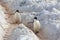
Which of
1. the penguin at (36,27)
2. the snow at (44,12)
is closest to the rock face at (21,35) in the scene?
the penguin at (36,27)

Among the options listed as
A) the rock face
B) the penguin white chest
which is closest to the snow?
the penguin white chest

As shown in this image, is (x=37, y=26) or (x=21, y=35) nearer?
(x=21, y=35)

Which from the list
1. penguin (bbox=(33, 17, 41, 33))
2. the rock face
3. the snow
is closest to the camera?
the rock face

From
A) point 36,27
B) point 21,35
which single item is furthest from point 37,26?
point 21,35

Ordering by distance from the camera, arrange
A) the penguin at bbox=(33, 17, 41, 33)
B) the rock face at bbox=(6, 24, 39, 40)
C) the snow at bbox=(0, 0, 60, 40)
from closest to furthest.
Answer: the rock face at bbox=(6, 24, 39, 40)
the snow at bbox=(0, 0, 60, 40)
the penguin at bbox=(33, 17, 41, 33)

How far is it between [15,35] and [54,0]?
5787mm

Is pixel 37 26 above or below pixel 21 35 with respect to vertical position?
below

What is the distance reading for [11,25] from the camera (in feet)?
35.5

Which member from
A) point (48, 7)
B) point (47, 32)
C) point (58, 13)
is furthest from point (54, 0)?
point (47, 32)

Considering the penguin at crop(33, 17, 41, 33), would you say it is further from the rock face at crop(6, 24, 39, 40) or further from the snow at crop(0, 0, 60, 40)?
the rock face at crop(6, 24, 39, 40)

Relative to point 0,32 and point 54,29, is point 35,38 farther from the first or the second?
point 0,32

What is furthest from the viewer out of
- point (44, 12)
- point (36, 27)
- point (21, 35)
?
point (44, 12)

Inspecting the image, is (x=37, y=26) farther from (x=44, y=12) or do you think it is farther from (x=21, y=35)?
(x=44, y=12)

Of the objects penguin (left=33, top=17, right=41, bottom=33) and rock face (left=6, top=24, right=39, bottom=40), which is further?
penguin (left=33, top=17, right=41, bottom=33)
